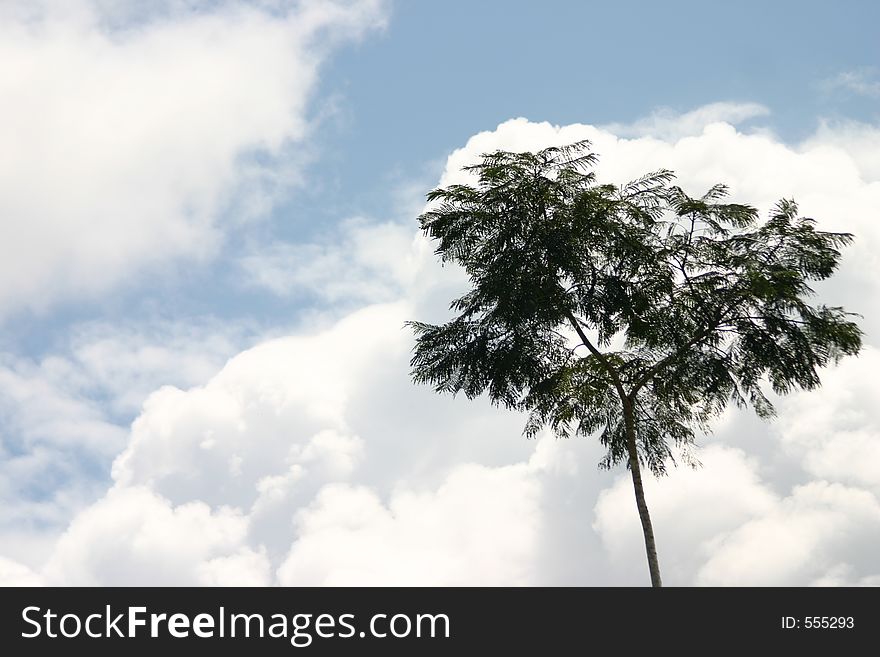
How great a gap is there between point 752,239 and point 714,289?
1493 millimetres

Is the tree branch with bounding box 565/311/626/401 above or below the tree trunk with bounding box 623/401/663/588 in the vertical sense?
above

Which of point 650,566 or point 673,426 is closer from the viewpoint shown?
point 650,566

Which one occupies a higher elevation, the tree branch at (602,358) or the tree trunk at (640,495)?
the tree branch at (602,358)

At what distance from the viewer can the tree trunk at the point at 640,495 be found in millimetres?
18891

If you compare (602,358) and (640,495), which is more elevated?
(602,358)

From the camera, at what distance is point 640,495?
1959cm

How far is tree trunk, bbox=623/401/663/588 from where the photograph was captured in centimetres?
1889
